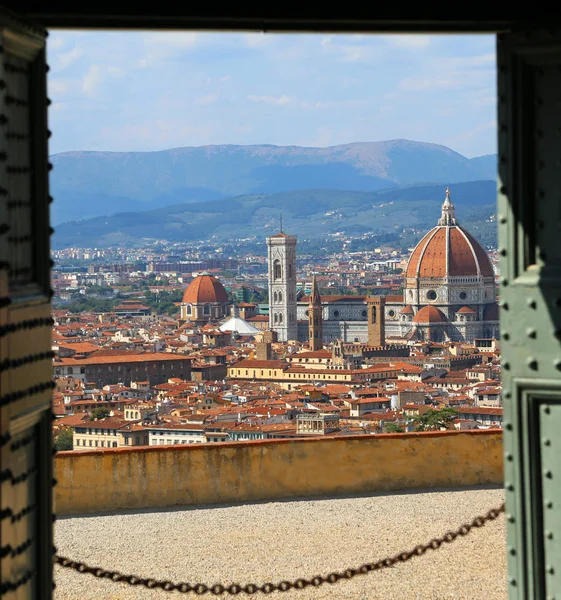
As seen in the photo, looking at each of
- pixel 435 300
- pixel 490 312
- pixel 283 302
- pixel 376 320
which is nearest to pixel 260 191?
pixel 283 302

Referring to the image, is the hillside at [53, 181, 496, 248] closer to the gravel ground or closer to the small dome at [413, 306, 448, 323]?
the small dome at [413, 306, 448, 323]

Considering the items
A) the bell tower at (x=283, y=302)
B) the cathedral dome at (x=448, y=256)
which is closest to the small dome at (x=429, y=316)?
the cathedral dome at (x=448, y=256)

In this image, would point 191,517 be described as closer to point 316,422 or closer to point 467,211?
point 316,422

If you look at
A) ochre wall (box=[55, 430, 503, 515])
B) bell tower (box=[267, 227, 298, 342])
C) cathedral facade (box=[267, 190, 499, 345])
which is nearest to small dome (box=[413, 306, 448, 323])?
cathedral facade (box=[267, 190, 499, 345])

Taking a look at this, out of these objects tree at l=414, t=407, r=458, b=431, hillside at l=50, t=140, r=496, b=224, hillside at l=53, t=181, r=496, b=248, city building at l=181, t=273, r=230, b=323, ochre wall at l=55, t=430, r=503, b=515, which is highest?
hillside at l=50, t=140, r=496, b=224

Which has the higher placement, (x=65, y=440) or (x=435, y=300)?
(x=435, y=300)

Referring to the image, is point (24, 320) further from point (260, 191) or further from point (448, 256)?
point (260, 191)

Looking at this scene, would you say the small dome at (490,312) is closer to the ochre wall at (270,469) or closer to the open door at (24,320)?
the ochre wall at (270,469)
